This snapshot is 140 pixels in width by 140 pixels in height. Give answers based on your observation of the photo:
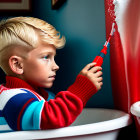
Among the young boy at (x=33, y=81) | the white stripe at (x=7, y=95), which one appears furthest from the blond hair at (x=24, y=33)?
the white stripe at (x=7, y=95)

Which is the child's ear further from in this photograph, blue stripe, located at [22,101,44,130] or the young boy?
blue stripe, located at [22,101,44,130]

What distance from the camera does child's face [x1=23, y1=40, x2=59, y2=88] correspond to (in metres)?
0.79

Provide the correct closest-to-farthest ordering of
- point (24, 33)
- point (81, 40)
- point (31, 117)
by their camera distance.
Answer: point (31, 117), point (24, 33), point (81, 40)

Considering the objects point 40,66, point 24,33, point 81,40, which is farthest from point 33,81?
point 81,40

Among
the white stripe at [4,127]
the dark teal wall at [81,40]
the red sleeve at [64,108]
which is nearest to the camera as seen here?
the red sleeve at [64,108]

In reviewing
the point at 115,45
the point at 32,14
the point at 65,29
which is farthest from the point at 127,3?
the point at 32,14

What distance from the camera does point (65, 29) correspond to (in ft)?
4.12

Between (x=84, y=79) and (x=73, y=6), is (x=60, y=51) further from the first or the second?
(x=84, y=79)

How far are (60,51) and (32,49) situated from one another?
21.2 inches

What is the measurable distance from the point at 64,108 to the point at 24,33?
298 millimetres

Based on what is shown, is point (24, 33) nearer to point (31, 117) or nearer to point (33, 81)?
point (33, 81)

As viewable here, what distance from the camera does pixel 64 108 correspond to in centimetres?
65

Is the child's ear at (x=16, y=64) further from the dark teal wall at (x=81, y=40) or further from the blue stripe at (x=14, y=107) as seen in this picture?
the dark teal wall at (x=81, y=40)

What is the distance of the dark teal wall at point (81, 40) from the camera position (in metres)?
0.99
